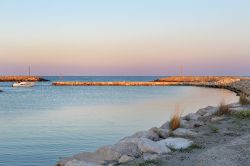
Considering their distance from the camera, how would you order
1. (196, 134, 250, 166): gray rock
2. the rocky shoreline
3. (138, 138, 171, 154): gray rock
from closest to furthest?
1. (196, 134, 250, 166): gray rock
2. the rocky shoreline
3. (138, 138, 171, 154): gray rock

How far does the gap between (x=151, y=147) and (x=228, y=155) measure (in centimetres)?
195

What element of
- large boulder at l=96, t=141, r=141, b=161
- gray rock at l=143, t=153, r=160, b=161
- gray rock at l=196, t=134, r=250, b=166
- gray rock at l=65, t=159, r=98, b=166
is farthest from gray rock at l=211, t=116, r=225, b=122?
gray rock at l=65, t=159, r=98, b=166

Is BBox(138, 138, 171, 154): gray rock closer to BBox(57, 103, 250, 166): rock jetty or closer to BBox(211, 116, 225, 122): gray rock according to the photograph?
BBox(57, 103, 250, 166): rock jetty

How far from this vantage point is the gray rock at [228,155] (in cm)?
903

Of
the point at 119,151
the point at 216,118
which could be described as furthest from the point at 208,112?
the point at 119,151

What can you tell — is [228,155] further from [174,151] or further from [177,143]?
[177,143]

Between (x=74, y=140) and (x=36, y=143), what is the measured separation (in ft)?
4.74

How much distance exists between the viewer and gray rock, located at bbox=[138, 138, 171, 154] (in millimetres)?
10469

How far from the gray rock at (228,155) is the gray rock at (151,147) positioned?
3.40 feet

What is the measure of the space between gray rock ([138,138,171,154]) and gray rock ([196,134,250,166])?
104cm

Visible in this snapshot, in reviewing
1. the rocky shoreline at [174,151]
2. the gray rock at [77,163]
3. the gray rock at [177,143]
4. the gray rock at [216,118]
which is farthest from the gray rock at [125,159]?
the gray rock at [216,118]

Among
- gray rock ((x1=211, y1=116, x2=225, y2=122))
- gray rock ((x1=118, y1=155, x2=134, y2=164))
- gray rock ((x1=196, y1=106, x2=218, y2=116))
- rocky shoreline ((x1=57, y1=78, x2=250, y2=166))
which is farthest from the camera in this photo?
gray rock ((x1=196, y1=106, x2=218, y2=116))

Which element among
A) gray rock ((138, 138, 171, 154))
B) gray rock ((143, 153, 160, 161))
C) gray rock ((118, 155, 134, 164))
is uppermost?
gray rock ((138, 138, 171, 154))

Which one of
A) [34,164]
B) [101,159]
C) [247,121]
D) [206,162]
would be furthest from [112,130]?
[206,162]
